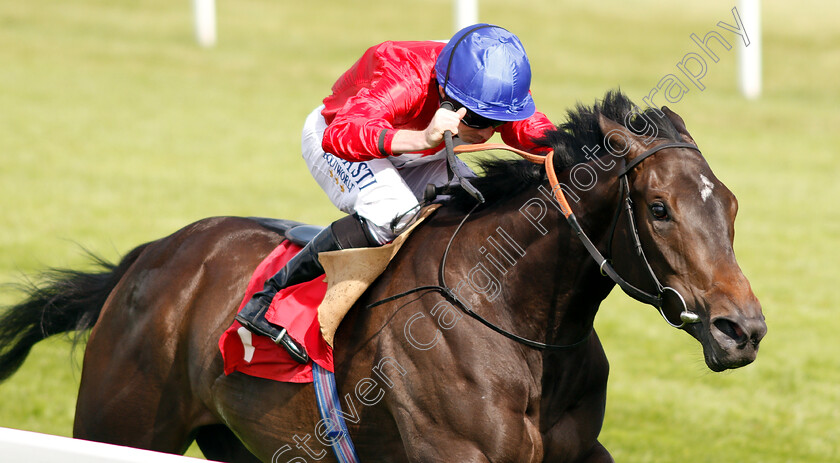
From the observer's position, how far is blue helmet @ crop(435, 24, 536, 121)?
319cm

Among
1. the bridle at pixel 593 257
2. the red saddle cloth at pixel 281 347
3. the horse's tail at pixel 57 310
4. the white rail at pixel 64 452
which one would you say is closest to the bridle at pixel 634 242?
the bridle at pixel 593 257

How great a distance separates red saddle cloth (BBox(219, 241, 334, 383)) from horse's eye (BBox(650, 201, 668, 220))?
1.25 metres

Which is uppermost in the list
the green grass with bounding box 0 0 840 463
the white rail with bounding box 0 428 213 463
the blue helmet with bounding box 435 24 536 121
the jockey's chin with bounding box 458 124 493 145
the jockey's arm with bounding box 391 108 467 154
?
the blue helmet with bounding box 435 24 536 121

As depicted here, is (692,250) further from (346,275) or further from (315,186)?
(315,186)

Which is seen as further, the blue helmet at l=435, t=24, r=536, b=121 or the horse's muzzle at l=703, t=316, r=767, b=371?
the blue helmet at l=435, t=24, r=536, b=121

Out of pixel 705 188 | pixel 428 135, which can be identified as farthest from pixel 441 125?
pixel 705 188

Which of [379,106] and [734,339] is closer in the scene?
[734,339]

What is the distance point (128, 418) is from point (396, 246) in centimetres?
149

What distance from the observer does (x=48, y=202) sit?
11.4 meters

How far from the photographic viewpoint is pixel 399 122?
3465 millimetres

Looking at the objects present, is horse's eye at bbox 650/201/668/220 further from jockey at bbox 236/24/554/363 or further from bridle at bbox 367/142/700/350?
jockey at bbox 236/24/554/363

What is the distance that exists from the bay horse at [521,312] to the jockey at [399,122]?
0.55ft

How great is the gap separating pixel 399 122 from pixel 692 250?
123 centimetres

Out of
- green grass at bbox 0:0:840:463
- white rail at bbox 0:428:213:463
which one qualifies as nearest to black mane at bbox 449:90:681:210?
green grass at bbox 0:0:840:463
